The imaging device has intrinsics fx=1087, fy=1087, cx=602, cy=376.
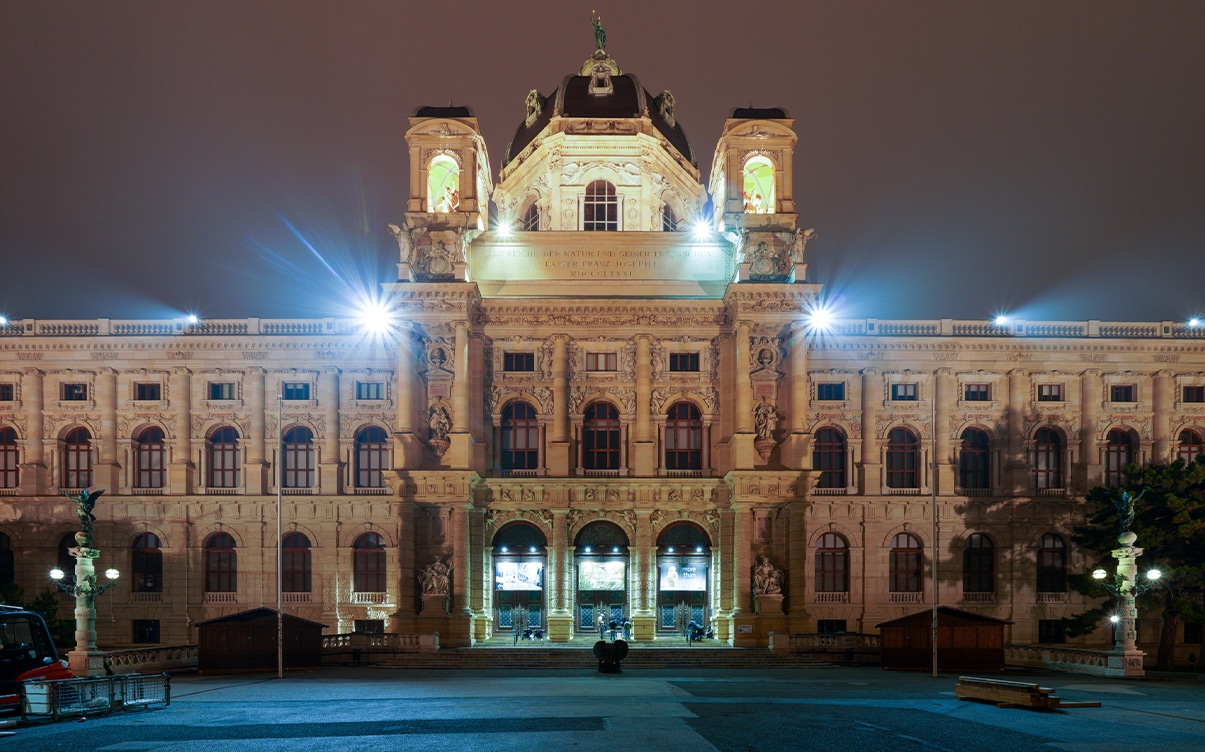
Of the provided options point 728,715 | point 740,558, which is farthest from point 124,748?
point 740,558

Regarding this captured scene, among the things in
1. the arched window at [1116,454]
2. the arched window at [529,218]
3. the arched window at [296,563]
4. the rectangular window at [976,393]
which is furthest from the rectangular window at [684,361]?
the arched window at [1116,454]

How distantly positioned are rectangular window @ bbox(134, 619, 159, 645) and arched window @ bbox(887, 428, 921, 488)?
38.0 metres

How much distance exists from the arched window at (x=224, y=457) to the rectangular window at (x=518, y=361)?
48.0 feet

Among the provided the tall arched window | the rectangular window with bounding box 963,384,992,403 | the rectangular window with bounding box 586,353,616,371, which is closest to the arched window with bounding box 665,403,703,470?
the rectangular window with bounding box 586,353,616,371

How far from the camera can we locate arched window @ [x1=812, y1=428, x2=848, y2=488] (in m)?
56.3

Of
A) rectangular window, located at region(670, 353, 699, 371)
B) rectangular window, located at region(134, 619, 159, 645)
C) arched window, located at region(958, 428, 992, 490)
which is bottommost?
rectangular window, located at region(134, 619, 159, 645)

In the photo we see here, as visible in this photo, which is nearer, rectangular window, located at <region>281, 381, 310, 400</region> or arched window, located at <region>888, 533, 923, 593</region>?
arched window, located at <region>888, 533, 923, 593</region>

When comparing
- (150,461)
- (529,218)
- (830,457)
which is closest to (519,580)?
(830,457)

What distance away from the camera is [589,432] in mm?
54812

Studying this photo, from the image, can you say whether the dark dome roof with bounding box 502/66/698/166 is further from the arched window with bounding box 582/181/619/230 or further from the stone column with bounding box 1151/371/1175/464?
the stone column with bounding box 1151/371/1175/464

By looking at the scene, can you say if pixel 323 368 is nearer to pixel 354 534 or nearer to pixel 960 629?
pixel 354 534

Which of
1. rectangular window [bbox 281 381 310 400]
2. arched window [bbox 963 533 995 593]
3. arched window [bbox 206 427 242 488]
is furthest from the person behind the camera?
rectangular window [bbox 281 381 310 400]

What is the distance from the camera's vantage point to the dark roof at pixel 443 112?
181 ft

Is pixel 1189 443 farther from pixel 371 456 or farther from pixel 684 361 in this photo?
pixel 371 456
